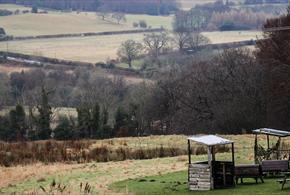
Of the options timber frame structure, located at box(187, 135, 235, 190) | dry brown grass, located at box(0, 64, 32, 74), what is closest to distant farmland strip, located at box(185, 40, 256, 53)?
dry brown grass, located at box(0, 64, 32, 74)

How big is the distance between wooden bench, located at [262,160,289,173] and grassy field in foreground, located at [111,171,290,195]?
0.41m

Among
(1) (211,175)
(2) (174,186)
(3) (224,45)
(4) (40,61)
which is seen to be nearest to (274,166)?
(1) (211,175)

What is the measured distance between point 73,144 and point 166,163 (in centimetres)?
1194

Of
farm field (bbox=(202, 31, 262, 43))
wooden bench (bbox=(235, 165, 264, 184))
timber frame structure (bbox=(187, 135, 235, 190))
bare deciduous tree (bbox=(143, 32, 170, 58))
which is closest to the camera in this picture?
timber frame structure (bbox=(187, 135, 235, 190))

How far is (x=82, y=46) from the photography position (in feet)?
581

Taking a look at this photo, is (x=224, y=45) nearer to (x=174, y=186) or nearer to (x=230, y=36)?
(x=230, y=36)

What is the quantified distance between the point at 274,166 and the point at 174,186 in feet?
13.1

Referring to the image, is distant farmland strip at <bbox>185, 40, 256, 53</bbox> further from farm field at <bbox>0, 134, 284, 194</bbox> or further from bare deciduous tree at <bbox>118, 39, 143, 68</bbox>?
farm field at <bbox>0, 134, 284, 194</bbox>

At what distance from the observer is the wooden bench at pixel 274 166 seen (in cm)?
2923

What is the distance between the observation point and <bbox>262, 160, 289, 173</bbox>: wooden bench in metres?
29.2

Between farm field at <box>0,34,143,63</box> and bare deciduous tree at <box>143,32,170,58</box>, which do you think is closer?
farm field at <box>0,34,143,63</box>

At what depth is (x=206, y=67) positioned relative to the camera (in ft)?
273

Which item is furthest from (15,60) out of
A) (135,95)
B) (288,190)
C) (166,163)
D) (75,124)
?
(288,190)

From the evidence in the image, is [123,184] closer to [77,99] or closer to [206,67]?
[206,67]
